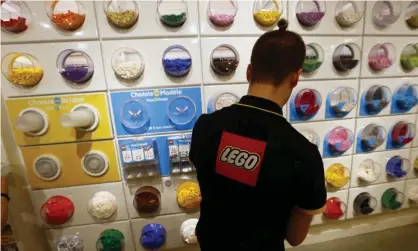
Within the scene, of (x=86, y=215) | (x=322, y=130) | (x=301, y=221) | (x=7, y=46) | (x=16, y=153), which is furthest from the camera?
(x=322, y=130)

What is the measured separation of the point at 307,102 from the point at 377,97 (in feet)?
1.51

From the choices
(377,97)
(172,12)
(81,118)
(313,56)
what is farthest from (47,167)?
(377,97)

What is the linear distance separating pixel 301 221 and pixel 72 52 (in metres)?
1.19

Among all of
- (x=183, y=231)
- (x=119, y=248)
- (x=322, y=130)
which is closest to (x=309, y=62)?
(x=322, y=130)

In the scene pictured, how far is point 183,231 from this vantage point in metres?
1.31

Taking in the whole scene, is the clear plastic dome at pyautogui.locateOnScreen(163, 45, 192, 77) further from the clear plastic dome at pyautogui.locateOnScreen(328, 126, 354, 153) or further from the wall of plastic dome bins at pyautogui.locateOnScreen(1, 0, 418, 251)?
the clear plastic dome at pyautogui.locateOnScreen(328, 126, 354, 153)

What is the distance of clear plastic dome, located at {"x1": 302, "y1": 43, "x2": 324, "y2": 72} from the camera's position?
1262mm

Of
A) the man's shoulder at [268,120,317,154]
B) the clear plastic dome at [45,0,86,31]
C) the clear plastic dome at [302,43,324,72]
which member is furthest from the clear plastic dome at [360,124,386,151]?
the clear plastic dome at [45,0,86,31]

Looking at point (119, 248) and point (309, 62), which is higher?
point (309, 62)

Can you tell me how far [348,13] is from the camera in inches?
49.3

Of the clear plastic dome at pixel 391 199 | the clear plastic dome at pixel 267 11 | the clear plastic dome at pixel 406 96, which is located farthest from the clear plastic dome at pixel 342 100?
the clear plastic dome at pixel 391 199

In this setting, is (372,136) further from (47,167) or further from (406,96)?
(47,167)

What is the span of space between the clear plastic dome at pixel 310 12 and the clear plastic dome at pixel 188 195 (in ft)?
3.38

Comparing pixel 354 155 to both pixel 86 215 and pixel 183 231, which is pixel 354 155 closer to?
pixel 183 231
